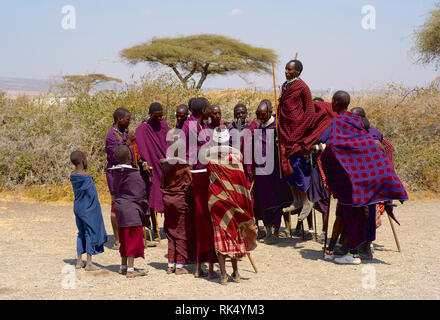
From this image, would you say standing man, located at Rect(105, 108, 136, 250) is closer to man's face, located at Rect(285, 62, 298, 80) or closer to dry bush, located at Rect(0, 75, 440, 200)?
man's face, located at Rect(285, 62, 298, 80)

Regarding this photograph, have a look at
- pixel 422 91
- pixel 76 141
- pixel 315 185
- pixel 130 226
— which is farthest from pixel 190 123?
pixel 422 91

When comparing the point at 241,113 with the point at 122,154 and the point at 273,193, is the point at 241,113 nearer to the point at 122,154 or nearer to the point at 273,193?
the point at 273,193

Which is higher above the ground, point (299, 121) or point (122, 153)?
point (299, 121)

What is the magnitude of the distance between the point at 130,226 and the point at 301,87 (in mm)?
2857

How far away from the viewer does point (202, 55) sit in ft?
85.3

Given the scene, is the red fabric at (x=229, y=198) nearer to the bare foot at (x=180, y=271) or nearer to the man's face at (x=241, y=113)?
the bare foot at (x=180, y=271)

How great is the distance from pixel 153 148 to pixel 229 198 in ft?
6.76

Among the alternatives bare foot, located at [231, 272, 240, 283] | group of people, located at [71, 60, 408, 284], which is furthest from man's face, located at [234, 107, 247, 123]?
bare foot, located at [231, 272, 240, 283]

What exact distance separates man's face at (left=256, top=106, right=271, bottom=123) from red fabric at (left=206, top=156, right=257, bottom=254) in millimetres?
1751

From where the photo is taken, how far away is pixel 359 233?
237 inches

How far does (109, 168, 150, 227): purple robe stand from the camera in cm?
548

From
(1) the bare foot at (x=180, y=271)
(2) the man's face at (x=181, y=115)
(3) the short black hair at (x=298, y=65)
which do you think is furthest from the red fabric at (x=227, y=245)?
(3) the short black hair at (x=298, y=65)

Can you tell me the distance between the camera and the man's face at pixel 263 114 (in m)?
6.86

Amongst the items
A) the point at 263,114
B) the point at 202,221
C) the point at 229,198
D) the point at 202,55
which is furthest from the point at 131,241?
the point at 202,55
